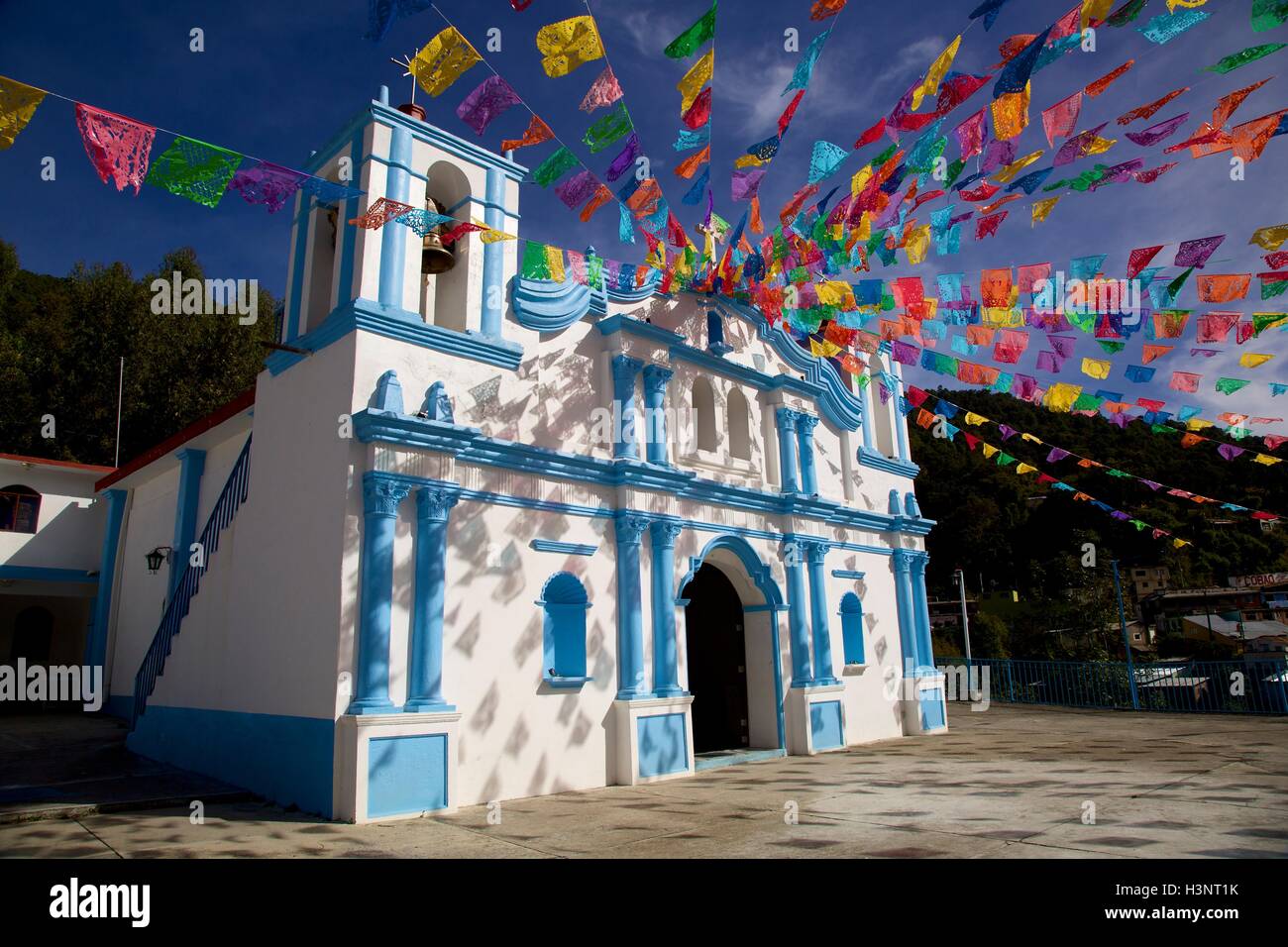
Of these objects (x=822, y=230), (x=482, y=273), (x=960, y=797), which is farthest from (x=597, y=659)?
(x=822, y=230)

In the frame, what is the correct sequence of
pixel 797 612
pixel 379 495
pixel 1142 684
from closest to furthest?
pixel 379 495, pixel 797 612, pixel 1142 684

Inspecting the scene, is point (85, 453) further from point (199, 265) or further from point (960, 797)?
point (960, 797)

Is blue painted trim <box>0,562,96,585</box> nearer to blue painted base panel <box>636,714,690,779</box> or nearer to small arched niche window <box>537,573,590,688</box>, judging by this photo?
small arched niche window <box>537,573,590,688</box>

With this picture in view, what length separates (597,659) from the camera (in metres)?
9.56

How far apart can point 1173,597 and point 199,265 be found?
55.8 meters

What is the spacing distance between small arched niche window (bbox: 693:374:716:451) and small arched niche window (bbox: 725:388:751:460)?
0.38 metres

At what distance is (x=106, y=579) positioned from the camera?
50.2 feet

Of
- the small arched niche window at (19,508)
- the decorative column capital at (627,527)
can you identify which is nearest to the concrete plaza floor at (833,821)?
the decorative column capital at (627,527)

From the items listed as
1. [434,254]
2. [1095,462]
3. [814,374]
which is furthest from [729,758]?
[434,254]

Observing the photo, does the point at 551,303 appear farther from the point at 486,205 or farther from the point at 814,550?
the point at 814,550

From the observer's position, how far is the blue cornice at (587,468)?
7.98 m

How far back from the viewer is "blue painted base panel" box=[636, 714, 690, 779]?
31.6ft

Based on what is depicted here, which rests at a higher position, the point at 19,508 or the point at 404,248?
the point at 404,248

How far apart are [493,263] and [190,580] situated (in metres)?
5.58
